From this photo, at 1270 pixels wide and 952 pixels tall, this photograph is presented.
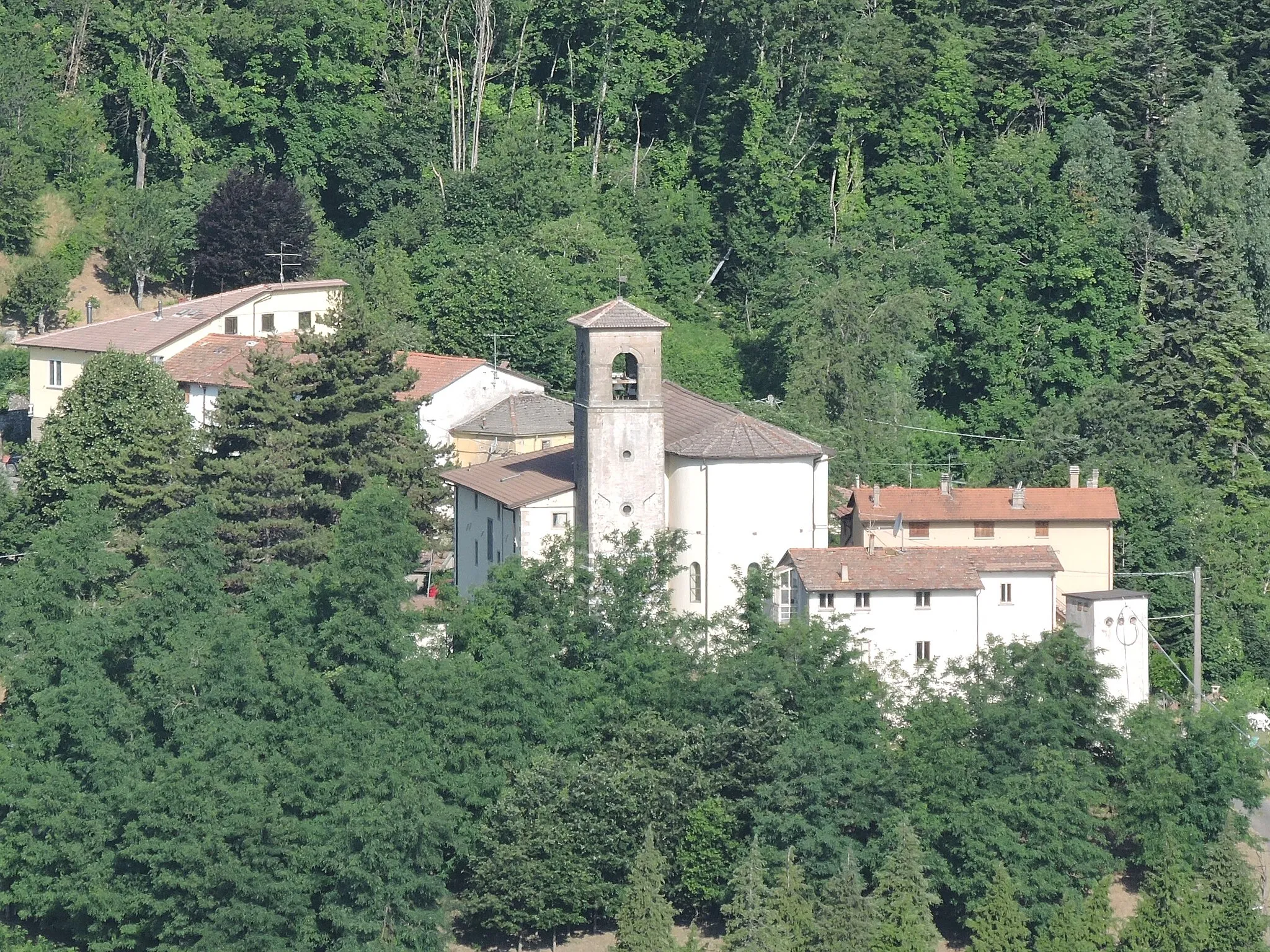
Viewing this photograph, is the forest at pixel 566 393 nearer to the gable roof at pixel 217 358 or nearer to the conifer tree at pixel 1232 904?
the conifer tree at pixel 1232 904

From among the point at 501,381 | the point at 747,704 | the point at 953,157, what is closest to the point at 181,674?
the point at 747,704

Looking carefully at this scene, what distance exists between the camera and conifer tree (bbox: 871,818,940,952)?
46.5m

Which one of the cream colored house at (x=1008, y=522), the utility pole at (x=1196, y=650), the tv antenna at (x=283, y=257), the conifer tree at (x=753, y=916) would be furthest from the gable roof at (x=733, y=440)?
the tv antenna at (x=283, y=257)

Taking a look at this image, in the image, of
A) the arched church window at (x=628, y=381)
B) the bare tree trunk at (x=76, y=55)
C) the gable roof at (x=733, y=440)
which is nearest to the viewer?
the gable roof at (x=733, y=440)

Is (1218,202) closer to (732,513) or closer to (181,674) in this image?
(732,513)

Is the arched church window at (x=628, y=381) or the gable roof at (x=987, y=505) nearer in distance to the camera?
the arched church window at (x=628, y=381)

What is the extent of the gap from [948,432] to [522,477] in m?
17.2

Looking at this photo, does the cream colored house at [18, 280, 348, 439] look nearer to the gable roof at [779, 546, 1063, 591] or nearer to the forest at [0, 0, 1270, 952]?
the forest at [0, 0, 1270, 952]

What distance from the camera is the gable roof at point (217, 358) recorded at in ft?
223

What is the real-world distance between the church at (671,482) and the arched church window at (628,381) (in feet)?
0.10

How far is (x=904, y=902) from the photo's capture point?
154ft

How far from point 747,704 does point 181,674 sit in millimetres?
11115

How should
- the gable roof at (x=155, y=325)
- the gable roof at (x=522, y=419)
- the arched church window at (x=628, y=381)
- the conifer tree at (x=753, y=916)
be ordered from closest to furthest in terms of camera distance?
1. the conifer tree at (x=753, y=916)
2. the arched church window at (x=628, y=381)
3. the gable roof at (x=522, y=419)
4. the gable roof at (x=155, y=325)

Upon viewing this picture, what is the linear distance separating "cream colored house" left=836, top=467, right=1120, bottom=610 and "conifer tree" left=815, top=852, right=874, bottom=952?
11681 millimetres
